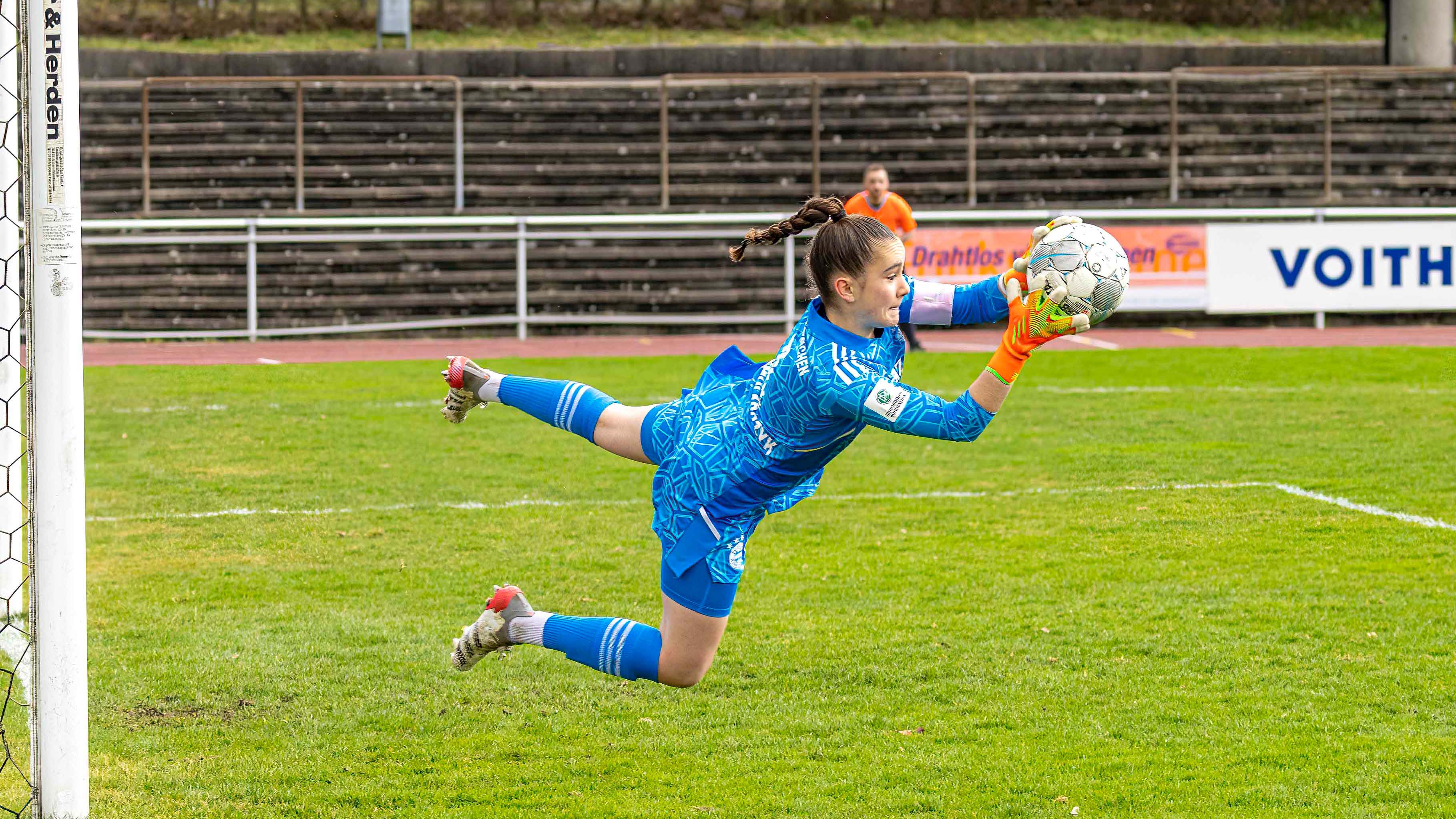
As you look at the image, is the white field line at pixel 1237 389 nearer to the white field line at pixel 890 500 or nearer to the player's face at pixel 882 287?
the white field line at pixel 890 500

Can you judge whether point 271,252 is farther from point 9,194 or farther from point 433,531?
point 9,194

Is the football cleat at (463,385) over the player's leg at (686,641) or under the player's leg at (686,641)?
over

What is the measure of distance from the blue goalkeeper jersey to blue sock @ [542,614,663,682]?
0.87 ft

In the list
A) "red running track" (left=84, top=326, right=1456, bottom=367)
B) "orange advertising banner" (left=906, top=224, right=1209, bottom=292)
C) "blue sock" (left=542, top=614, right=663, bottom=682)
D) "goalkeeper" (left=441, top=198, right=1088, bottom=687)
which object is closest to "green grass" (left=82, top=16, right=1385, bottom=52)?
"red running track" (left=84, top=326, right=1456, bottom=367)

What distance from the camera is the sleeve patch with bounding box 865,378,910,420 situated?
3744 mm

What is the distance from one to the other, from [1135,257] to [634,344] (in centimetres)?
579

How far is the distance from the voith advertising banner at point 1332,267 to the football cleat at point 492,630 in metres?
14.0

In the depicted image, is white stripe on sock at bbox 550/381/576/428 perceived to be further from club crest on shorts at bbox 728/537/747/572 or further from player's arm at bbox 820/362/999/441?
player's arm at bbox 820/362/999/441

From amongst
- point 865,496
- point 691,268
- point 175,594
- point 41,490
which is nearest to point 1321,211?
point 691,268

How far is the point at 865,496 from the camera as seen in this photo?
9.02 meters

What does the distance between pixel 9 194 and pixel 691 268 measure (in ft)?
49.2

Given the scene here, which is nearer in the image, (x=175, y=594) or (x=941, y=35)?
(x=175, y=594)

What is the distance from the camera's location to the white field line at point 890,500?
8.31 m

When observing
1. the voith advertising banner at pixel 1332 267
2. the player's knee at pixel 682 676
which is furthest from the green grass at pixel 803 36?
the player's knee at pixel 682 676
